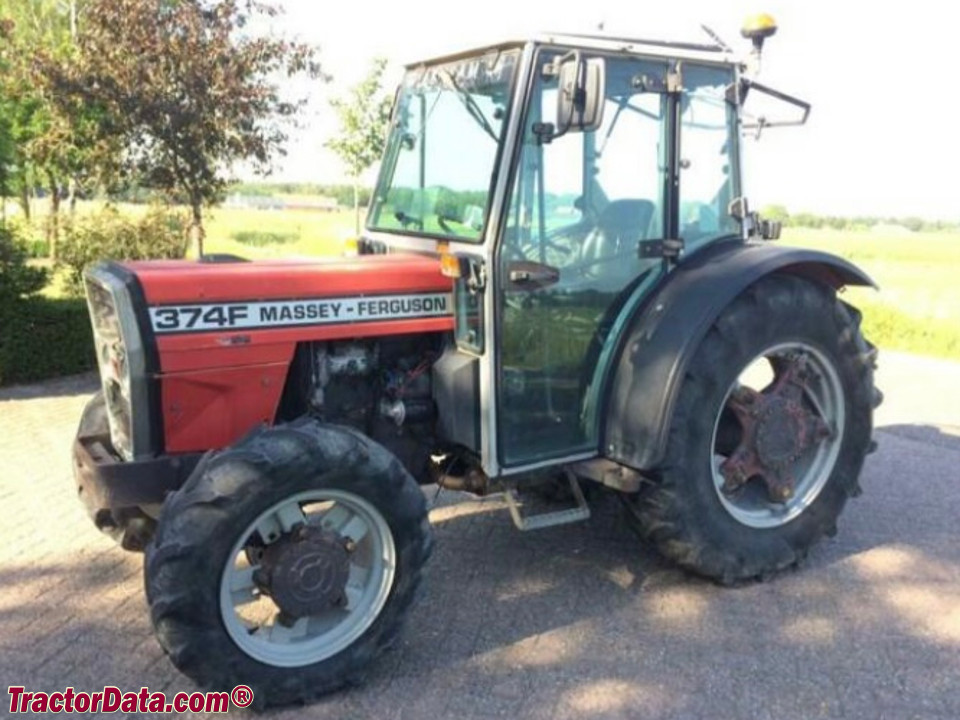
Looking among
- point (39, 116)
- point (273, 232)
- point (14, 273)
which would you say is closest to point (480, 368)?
point (14, 273)

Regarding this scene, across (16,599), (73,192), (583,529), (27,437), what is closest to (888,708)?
(583,529)

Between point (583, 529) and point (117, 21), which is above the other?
point (117, 21)

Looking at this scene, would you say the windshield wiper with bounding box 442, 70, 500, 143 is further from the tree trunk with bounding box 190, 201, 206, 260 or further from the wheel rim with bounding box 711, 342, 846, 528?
the tree trunk with bounding box 190, 201, 206, 260

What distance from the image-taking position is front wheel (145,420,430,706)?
118 inches

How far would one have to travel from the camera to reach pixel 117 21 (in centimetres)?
850

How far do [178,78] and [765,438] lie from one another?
6.86m

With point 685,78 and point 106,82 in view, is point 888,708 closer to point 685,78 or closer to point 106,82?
point 685,78

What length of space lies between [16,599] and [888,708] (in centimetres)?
354

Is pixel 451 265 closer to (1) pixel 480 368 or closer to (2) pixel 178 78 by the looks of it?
(1) pixel 480 368

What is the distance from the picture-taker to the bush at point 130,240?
35.6 feet

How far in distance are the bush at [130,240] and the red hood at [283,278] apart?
743 cm

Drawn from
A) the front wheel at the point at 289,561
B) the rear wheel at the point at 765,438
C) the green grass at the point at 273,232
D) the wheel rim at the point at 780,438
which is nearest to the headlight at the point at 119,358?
the front wheel at the point at 289,561

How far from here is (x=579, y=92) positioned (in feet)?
10.8

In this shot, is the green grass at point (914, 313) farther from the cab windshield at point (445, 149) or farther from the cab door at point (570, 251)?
the cab windshield at point (445, 149)
